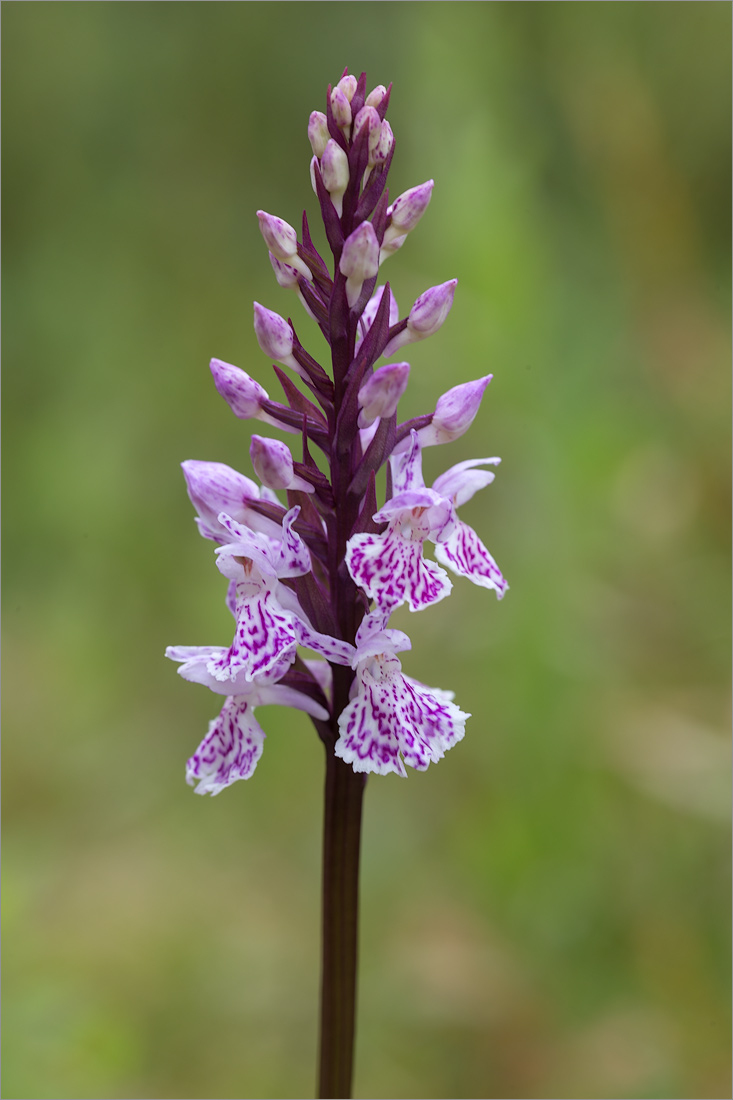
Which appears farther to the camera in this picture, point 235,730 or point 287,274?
point 235,730

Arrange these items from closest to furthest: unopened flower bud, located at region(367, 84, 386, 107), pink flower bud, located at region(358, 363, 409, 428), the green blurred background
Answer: pink flower bud, located at region(358, 363, 409, 428)
unopened flower bud, located at region(367, 84, 386, 107)
the green blurred background

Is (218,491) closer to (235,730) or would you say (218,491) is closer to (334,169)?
(235,730)

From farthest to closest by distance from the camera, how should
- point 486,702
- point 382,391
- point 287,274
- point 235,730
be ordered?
1. point 486,702
2. point 235,730
3. point 287,274
4. point 382,391

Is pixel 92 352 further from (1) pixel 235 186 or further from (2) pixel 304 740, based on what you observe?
(2) pixel 304 740

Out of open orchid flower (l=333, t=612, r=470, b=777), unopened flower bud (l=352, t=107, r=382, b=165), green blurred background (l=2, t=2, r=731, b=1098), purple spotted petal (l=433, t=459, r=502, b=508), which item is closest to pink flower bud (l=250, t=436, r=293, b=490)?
open orchid flower (l=333, t=612, r=470, b=777)

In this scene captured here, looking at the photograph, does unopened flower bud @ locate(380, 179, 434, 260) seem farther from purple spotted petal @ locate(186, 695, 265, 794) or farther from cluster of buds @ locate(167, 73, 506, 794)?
purple spotted petal @ locate(186, 695, 265, 794)

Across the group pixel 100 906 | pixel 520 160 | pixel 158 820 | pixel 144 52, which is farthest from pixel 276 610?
pixel 144 52

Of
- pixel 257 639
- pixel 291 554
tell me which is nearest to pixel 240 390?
pixel 291 554
